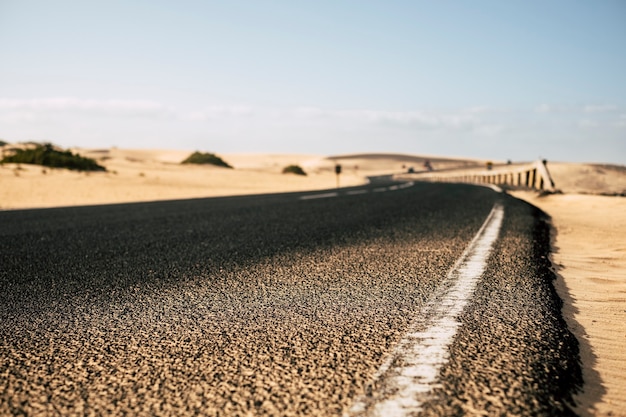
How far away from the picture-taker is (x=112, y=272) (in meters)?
4.34

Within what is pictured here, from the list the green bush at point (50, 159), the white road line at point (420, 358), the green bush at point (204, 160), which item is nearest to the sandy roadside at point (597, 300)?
the white road line at point (420, 358)

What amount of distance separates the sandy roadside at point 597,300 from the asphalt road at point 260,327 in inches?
3.8

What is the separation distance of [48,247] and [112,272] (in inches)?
76.6

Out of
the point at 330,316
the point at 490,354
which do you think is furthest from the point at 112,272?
the point at 490,354

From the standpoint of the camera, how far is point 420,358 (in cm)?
214

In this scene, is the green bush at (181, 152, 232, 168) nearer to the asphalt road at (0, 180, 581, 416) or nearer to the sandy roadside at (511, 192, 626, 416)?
the sandy roadside at (511, 192, 626, 416)

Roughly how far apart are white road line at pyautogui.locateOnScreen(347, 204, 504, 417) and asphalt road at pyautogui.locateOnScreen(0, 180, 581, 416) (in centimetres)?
4

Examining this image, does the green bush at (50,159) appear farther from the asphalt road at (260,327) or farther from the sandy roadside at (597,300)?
the sandy roadside at (597,300)

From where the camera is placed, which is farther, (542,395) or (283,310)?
(283,310)

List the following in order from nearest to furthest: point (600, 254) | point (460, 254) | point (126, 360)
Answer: point (126, 360)
point (460, 254)
point (600, 254)

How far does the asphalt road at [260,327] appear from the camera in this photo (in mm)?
1797

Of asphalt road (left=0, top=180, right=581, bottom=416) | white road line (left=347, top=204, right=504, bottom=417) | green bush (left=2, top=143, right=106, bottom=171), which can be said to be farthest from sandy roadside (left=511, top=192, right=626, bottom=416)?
green bush (left=2, top=143, right=106, bottom=171)

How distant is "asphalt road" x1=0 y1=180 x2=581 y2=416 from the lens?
180cm

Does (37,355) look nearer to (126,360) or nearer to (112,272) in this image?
(126,360)
